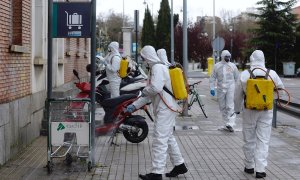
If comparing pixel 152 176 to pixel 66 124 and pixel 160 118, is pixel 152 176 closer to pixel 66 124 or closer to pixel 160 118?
pixel 160 118

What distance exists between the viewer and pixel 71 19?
26.2 feet

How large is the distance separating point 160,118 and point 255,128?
1.50 metres

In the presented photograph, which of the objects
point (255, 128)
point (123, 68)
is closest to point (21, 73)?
point (255, 128)

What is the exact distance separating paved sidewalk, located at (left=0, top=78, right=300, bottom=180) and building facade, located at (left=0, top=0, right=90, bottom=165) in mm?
348

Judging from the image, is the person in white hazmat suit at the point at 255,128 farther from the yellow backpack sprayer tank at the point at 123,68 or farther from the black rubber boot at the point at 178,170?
the yellow backpack sprayer tank at the point at 123,68

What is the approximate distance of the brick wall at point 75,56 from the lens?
55.8ft

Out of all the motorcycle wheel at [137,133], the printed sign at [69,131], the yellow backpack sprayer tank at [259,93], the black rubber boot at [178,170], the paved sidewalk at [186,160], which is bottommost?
the paved sidewalk at [186,160]

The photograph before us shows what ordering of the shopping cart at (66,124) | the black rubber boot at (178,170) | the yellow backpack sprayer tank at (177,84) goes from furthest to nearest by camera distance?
the shopping cart at (66,124)
the black rubber boot at (178,170)
the yellow backpack sprayer tank at (177,84)

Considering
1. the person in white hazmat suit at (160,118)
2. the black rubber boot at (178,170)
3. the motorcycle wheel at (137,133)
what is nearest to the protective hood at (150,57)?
the person in white hazmat suit at (160,118)

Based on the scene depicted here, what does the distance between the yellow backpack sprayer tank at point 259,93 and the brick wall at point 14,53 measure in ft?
12.4

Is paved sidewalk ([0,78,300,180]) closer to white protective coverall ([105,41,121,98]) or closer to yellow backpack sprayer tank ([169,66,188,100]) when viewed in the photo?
yellow backpack sprayer tank ([169,66,188,100])

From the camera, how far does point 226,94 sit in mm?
13023

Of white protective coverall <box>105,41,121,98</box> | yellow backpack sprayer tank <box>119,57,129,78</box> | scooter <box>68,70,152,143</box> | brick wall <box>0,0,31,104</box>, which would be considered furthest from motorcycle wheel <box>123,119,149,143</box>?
yellow backpack sprayer tank <box>119,57,129,78</box>

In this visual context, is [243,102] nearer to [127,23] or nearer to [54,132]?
[54,132]
